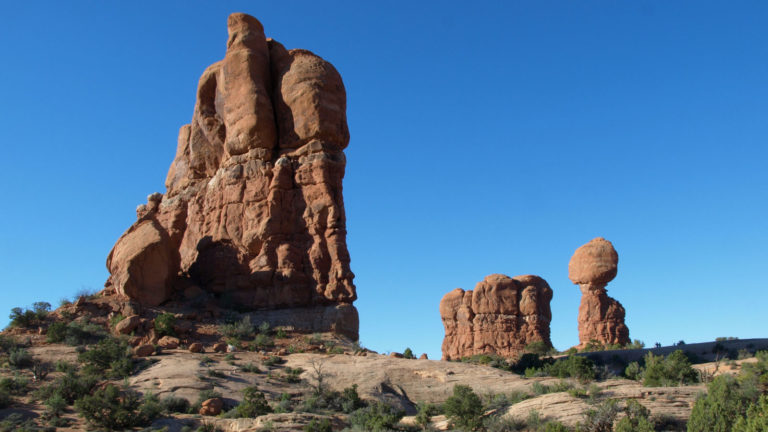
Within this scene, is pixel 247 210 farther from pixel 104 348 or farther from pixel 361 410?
pixel 361 410

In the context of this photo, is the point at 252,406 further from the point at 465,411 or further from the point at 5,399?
the point at 5,399

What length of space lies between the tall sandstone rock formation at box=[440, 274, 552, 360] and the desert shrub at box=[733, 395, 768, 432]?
1329 inches

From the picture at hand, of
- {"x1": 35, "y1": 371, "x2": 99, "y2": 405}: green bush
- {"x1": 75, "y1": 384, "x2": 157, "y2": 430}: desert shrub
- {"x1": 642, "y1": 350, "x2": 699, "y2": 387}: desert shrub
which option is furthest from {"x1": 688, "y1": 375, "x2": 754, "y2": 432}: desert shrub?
{"x1": 35, "y1": 371, "x2": 99, "y2": 405}: green bush

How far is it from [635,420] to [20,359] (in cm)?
1924

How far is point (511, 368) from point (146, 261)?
17.0m

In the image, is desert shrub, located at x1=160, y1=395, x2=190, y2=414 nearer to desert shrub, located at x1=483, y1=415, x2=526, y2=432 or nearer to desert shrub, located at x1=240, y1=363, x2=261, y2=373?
desert shrub, located at x1=240, y1=363, x2=261, y2=373

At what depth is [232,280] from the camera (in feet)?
113

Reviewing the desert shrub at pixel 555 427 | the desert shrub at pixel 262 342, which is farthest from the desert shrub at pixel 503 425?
the desert shrub at pixel 262 342

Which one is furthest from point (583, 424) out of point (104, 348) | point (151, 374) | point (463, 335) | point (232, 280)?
point (463, 335)

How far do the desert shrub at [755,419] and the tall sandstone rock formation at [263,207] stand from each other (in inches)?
628

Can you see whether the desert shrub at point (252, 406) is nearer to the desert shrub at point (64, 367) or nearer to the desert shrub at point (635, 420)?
the desert shrub at point (64, 367)

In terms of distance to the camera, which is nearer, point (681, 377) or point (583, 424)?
point (583, 424)

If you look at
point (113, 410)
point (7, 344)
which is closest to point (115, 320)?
point (7, 344)

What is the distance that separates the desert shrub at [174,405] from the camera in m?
22.5
